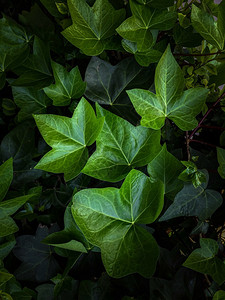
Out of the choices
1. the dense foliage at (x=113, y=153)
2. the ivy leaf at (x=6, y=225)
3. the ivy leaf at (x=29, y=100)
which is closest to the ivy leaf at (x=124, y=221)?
the dense foliage at (x=113, y=153)

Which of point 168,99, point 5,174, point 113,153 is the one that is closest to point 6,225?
point 5,174

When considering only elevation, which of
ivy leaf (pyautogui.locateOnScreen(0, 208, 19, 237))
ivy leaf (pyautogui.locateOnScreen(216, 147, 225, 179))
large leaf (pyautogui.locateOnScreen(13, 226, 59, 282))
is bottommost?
large leaf (pyautogui.locateOnScreen(13, 226, 59, 282))

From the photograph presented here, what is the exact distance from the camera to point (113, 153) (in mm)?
450

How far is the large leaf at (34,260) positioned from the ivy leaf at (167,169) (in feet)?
0.78

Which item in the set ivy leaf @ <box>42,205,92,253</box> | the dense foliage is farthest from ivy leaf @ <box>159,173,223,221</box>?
ivy leaf @ <box>42,205,92,253</box>

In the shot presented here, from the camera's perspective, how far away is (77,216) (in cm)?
41

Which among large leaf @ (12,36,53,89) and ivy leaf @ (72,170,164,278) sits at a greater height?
large leaf @ (12,36,53,89)

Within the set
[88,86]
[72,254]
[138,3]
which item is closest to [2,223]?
[72,254]

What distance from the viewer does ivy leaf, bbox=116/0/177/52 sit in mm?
451

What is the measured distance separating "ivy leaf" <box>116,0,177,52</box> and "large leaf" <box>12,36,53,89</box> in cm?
15

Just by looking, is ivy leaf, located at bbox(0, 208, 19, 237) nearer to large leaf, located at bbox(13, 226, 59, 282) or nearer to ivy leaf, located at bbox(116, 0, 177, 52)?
large leaf, located at bbox(13, 226, 59, 282)

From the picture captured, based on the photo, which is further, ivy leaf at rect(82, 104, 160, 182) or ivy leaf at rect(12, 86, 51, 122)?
ivy leaf at rect(12, 86, 51, 122)

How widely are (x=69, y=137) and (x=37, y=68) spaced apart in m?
0.17

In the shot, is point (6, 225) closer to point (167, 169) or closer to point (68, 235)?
point (68, 235)
